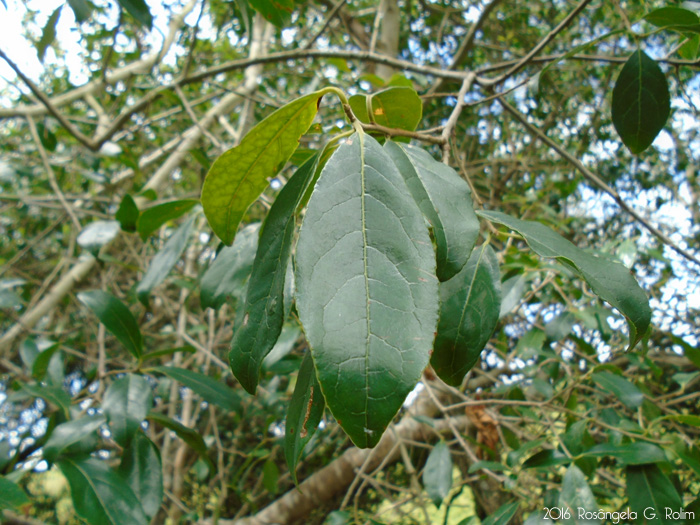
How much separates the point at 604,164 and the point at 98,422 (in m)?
2.82

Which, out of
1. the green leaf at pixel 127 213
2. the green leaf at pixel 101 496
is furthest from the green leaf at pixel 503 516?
the green leaf at pixel 127 213

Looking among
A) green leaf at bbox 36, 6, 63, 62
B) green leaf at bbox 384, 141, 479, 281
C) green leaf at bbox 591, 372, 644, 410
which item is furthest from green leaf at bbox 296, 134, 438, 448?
green leaf at bbox 36, 6, 63, 62

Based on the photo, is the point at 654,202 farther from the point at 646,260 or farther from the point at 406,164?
the point at 406,164

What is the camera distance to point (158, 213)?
945mm

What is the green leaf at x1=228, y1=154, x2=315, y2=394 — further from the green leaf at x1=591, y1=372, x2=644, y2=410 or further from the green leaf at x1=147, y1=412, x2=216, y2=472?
the green leaf at x1=591, y1=372, x2=644, y2=410

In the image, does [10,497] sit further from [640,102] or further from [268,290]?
[640,102]

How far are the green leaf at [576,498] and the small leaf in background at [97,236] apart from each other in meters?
1.06

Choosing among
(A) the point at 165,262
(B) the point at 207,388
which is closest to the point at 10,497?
(B) the point at 207,388

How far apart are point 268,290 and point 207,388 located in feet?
2.05

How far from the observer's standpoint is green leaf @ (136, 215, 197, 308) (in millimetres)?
1006

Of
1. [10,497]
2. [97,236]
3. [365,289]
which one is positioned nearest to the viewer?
[365,289]

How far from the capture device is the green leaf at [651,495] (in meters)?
0.79

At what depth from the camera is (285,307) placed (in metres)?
0.46

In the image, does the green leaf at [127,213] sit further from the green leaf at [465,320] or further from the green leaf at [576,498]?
the green leaf at [576,498]
